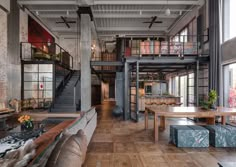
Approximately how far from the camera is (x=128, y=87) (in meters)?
8.75

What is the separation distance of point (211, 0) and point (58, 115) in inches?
301

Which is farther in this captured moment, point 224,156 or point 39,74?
point 39,74

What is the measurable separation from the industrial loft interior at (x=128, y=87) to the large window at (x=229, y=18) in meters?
0.03

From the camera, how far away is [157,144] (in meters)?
4.61

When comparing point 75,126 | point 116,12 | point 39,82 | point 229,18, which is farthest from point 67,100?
point 229,18

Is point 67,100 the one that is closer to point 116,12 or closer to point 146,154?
point 116,12

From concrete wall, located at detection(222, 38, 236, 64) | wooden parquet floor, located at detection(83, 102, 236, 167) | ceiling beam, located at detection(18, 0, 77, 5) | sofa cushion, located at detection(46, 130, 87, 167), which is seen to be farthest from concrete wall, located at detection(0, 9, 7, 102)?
concrete wall, located at detection(222, 38, 236, 64)

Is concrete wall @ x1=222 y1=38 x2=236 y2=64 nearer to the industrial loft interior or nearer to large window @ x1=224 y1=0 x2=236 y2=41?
the industrial loft interior

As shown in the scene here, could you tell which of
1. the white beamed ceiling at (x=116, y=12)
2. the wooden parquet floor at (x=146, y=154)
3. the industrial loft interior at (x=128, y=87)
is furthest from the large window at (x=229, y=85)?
the white beamed ceiling at (x=116, y=12)

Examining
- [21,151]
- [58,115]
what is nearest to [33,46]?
[58,115]

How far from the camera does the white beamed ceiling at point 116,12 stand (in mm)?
8922

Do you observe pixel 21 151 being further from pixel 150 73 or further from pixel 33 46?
pixel 150 73

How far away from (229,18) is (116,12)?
18.8 ft

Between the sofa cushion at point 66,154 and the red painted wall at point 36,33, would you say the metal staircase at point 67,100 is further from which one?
the sofa cushion at point 66,154
